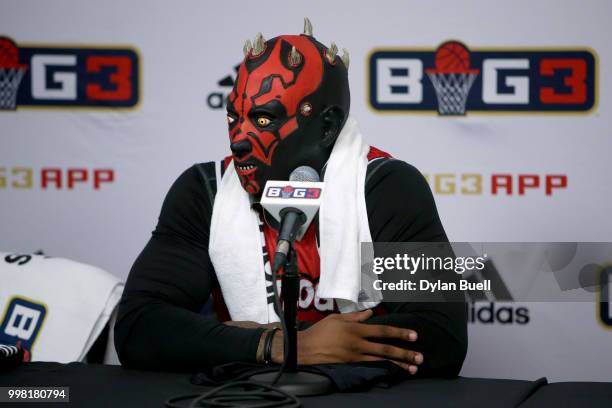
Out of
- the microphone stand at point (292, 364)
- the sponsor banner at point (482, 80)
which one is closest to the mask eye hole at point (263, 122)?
the microphone stand at point (292, 364)

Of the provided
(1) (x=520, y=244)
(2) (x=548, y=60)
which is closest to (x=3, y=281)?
(1) (x=520, y=244)

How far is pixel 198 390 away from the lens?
1.15 m

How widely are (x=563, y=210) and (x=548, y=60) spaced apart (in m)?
0.47

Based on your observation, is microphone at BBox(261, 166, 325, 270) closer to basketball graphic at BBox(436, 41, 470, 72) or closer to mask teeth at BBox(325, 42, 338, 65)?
mask teeth at BBox(325, 42, 338, 65)

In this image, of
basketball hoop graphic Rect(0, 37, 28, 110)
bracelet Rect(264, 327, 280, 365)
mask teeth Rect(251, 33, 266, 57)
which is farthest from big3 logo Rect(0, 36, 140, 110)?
bracelet Rect(264, 327, 280, 365)

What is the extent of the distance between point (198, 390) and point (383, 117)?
152cm

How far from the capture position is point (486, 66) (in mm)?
2502

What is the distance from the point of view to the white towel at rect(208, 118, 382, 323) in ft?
5.06

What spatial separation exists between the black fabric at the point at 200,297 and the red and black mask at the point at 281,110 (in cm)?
14

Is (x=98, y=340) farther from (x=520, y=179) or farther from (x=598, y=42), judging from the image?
(x=598, y=42)

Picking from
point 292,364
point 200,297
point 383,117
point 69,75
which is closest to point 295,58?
point 200,297

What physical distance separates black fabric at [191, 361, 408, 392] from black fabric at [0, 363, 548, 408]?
0.04 feet

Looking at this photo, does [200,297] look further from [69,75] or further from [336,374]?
[69,75]

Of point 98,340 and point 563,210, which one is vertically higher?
point 563,210
